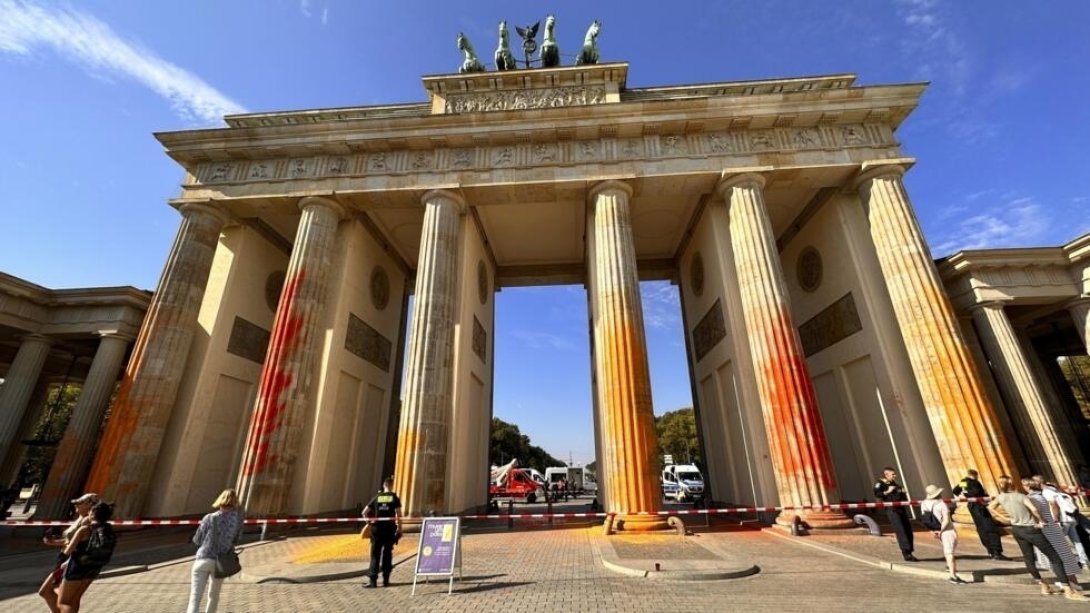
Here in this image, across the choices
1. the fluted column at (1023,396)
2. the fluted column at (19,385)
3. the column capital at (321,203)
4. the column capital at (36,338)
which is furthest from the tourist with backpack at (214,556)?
the column capital at (36,338)

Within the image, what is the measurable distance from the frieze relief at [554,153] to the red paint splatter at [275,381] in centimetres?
429

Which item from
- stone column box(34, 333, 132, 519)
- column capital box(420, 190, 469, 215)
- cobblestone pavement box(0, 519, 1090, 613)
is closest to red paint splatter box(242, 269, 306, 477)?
cobblestone pavement box(0, 519, 1090, 613)

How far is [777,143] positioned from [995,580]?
39.4ft

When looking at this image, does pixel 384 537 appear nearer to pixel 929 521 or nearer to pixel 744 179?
pixel 929 521

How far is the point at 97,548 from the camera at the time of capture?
4.03 metres

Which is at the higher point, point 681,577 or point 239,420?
point 239,420

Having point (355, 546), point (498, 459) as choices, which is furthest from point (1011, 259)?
point (498, 459)

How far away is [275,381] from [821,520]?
1386 centimetres

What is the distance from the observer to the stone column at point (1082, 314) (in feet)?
43.3

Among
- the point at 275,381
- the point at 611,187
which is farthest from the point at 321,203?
the point at 611,187

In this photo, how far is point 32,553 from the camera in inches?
351

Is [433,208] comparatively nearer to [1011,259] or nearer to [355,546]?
[355,546]

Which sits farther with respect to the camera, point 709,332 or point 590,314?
point 590,314

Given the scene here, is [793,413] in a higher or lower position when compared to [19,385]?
lower
